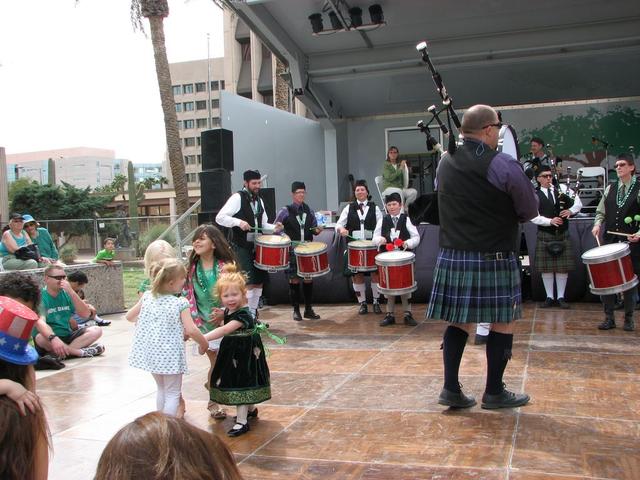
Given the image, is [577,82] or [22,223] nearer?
[22,223]

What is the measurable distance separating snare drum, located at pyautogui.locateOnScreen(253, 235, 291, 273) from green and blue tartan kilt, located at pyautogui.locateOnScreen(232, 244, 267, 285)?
136mm

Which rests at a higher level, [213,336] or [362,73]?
[362,73]

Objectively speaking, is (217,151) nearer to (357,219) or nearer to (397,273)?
(357,219)

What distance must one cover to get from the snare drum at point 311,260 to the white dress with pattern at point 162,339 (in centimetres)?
414

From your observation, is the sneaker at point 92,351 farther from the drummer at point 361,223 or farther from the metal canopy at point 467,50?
the metal canopy at point 467,50

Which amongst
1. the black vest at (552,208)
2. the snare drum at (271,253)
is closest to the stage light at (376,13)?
the black vest at (552,208)

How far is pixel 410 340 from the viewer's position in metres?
6.75

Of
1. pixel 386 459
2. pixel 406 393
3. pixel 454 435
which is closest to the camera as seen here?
pixel 386 459

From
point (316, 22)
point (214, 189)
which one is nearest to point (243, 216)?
point (214, 189)

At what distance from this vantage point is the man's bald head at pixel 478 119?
414cm

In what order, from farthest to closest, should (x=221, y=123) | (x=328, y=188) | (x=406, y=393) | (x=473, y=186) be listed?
(x=328, y=188) → (x=221, y=123) → (x=406, y=393) → (x=473, y=186)

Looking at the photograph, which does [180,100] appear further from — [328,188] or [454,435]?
[454,435]

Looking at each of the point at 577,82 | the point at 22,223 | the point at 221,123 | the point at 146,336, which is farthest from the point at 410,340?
the point at 577,82

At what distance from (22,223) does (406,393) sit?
6.75 metres
